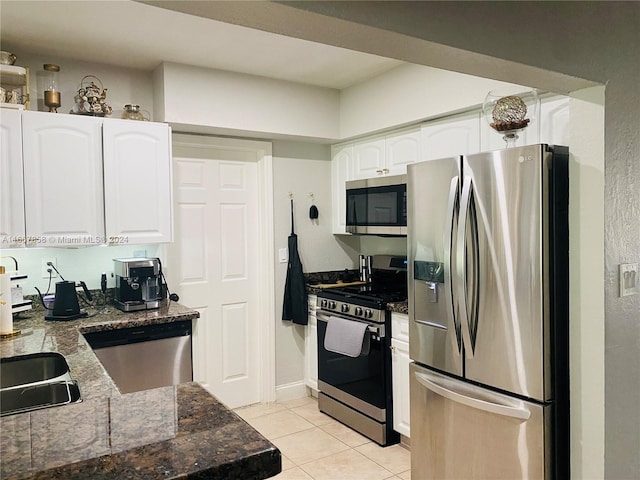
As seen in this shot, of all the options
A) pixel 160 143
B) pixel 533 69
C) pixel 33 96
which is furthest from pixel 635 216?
pixel 33 96

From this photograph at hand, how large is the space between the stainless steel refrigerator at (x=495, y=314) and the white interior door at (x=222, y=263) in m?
1.79

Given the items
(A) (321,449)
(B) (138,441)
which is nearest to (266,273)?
(A) (321,449)

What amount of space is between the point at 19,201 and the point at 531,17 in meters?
2.61

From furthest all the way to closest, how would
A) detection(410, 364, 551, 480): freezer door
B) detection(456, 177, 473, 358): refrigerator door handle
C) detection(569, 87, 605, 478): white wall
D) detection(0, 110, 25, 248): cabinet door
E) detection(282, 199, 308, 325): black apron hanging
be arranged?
detection(282, 199, 308, 325): black apron hanging → detection(0, 110, 25, 248): cabinet door → detection(456, 177, 473, 358): refrigerator door handle → detection(410, 364, 551, 480): freezer door → detection(569, 87, 605, 478): white wall

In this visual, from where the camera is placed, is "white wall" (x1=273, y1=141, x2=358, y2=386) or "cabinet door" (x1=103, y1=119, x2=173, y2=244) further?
"white wall" (x1=273, y1=141, x2=358, y2=386)

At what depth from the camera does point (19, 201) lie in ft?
8.84

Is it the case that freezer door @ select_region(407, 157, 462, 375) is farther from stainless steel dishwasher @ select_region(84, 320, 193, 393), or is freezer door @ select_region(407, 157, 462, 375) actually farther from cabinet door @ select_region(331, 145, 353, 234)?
cabinet door @ select_region(331, 145, 353, 234)

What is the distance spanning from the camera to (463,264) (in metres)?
2.26

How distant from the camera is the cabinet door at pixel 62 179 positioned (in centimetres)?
274

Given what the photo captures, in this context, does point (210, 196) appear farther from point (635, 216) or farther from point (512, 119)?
point (635, 216)

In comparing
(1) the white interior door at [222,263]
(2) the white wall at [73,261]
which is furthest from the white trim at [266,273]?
(2) the white wall at [73,261]

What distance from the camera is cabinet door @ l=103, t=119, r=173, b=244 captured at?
296 centimetres

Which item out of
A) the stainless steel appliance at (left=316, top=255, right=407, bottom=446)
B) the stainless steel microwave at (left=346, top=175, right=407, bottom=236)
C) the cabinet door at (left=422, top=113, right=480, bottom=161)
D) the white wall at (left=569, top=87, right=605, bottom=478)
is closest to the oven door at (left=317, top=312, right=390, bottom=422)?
the stainless steel appliance at (left=316, top=255, right=407, bottom=446)

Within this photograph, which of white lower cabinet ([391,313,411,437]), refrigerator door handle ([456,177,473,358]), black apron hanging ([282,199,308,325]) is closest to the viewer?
refrigerator door handle ([456,177,473,358])
